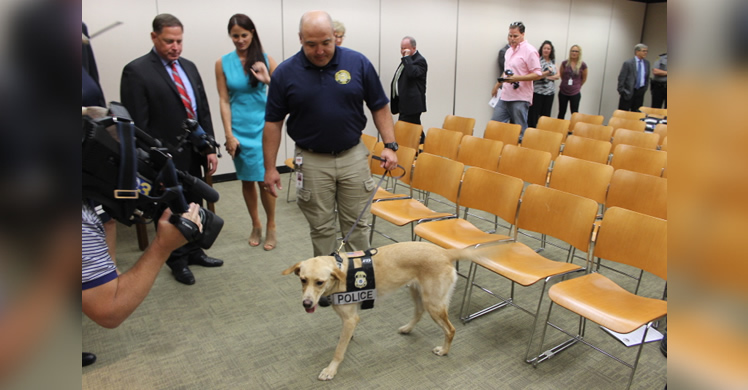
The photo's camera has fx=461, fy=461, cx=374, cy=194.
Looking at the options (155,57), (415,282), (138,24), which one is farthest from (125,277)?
(138,24)

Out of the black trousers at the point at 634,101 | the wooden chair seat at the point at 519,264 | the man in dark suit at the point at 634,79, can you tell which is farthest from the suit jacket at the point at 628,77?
the wooden chair seat at the point at 519,264

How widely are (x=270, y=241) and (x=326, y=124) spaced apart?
149 cm

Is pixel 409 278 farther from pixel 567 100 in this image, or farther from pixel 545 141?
pixel 567 100

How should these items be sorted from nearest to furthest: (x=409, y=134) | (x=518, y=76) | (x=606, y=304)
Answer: (x=606, y=304) < (x=409, y=134) < (x=518, y=76)

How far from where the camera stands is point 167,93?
283cm

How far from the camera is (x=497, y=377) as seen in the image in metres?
2.24

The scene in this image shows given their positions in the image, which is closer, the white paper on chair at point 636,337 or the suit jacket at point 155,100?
the white paper on chair at point 636,337

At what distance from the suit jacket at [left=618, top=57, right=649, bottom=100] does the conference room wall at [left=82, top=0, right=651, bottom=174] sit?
1.04m

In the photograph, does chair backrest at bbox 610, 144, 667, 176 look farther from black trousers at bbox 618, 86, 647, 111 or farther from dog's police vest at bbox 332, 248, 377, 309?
black trousers at bbox 618, 86, 647, 111

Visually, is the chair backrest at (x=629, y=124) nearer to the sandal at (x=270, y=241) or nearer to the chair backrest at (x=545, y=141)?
the chair backrest at (x=545, y=141)

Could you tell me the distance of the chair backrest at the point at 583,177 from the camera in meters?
3.16

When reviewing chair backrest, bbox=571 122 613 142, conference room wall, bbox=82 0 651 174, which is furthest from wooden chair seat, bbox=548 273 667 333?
conference room wall, bbox=82 0 651 174

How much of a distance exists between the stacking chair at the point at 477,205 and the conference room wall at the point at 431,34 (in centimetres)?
331

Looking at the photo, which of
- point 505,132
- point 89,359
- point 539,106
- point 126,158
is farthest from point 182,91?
point 539,106
